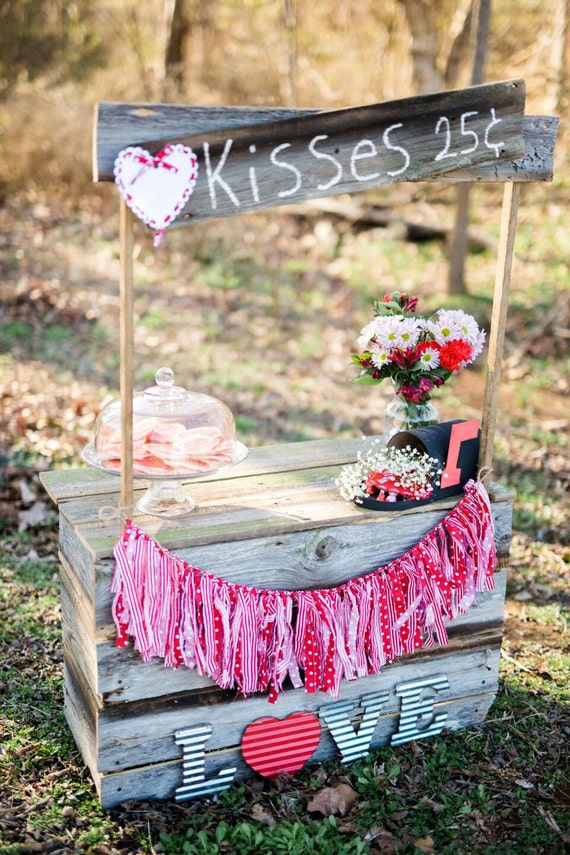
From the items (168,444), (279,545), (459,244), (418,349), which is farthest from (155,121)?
(459,244)

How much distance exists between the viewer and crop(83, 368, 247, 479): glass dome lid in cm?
292

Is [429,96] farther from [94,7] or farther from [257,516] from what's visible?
[94,7]

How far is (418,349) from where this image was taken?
3242 millimetres

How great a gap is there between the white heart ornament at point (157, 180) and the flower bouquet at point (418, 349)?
100 cm

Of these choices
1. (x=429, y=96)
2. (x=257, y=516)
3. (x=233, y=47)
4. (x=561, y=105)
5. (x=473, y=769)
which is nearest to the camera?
(x=429, y=96)

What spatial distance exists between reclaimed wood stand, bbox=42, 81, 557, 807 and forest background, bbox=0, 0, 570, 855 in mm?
212

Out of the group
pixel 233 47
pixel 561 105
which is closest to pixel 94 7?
pixel 233 47

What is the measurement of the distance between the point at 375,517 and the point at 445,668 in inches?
30.6

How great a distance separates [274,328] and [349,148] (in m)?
6.27

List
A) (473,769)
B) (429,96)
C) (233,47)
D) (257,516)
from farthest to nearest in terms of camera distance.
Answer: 1. (233,47)
2. (473,769)
3. (257,516)
4. (429,96)

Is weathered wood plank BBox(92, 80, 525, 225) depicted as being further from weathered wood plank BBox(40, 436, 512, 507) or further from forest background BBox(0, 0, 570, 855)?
forest background BBox(0, 0, 570, 855)

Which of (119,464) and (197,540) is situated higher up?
(119,464)

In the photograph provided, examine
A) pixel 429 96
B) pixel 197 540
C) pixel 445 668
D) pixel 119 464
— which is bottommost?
pixel 445 668

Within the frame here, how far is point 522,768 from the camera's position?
331 centimetres
